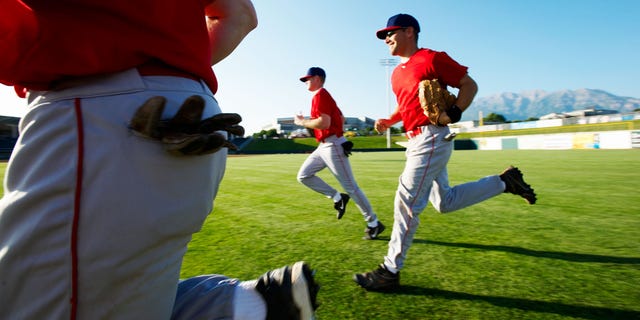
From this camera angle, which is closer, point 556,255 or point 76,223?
point 76,223

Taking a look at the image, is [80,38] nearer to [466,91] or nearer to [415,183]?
[415,183]

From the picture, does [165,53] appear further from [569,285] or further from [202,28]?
[569,285]

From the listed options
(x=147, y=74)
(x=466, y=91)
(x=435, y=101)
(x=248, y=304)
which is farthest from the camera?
(x=466, y=91)

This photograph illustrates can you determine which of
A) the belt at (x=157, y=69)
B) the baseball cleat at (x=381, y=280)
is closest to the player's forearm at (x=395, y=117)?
the baseball cleat at (x=381, y=280)

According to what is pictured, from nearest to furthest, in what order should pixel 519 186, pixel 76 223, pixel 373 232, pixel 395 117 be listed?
pixel 76 223 → pixel 519 186 → pixel 395 117 → pixel 373 232

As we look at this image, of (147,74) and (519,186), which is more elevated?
(147,74)

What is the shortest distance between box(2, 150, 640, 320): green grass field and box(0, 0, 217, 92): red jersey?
5.72 feet

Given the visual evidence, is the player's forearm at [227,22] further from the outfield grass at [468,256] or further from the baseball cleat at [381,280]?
the baseball cleat at [381,280]

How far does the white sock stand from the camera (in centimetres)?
110

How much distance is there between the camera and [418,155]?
112 inches

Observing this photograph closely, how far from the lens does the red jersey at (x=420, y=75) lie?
2842 millimetres

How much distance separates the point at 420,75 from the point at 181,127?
7.77 feet

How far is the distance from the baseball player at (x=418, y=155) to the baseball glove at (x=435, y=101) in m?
0.05

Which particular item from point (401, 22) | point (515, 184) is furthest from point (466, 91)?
point (515, 184)
